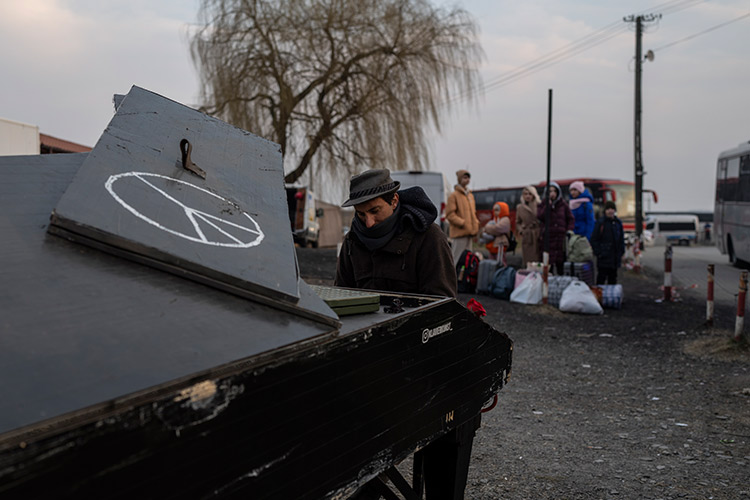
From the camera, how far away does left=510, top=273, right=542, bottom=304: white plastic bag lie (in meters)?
10.8

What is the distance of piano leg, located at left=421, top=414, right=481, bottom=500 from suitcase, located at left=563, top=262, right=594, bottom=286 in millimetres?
8941

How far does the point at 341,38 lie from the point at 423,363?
2064cm

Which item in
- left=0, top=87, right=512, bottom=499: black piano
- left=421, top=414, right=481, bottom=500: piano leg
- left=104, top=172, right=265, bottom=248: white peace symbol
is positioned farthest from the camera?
left=421, top=414, right=481, bottom=500: piano leg

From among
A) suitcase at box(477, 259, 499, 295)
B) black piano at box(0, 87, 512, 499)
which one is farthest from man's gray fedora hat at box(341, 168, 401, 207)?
suitcase at box(477, 259, 499, 295)

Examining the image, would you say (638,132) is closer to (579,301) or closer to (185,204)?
(579,301)

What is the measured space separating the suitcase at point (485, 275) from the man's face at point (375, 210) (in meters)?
8.66

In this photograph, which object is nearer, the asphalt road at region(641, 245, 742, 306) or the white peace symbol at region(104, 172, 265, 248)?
the white peace symbol at region(104, 172, 265, 248)

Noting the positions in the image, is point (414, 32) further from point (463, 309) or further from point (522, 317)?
point (463, 309)

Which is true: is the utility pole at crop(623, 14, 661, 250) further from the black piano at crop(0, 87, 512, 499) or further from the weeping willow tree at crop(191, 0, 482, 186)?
the black piano at crop(0, 87, 512, 499)

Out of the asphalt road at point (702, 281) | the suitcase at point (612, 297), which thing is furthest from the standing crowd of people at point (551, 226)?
the asphalt road at point (702, 281)

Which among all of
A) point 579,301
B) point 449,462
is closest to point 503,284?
point 579,301

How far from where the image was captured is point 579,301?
33.4 ft

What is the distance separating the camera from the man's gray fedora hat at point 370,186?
3.29m

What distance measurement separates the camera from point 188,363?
57.3 inches
